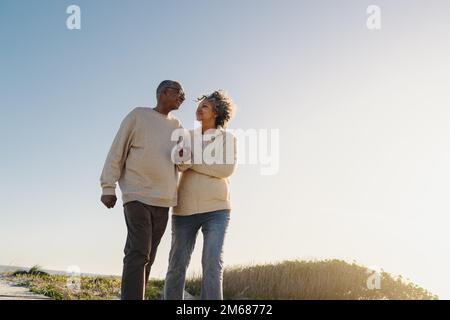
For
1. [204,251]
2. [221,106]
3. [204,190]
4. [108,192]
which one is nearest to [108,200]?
[108,192]

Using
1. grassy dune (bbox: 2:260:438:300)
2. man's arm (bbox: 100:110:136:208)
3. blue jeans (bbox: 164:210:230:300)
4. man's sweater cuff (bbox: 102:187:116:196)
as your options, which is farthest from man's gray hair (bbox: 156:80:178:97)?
grassy dune (bbox: 2:260:438:300)

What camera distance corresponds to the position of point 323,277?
34.3ft

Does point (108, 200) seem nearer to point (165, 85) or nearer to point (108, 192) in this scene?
point (108, 192)

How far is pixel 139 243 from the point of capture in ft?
18.1

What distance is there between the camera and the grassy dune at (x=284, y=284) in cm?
977

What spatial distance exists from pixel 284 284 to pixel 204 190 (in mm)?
4793

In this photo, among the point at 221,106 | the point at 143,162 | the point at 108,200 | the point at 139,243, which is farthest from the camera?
the point at 221,106

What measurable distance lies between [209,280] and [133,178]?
1.37 meters

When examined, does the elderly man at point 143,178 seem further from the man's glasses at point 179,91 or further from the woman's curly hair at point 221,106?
the woman's curly hair at point 221,106

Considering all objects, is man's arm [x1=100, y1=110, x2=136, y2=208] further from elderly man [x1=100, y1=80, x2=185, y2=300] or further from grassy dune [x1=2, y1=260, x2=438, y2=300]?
grassy dune [x1=2, y1=260, x2=438, y2=300]

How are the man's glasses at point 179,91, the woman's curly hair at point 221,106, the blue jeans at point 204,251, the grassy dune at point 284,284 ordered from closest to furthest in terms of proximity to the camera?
the blue jeans at point 204,251
the man's glasses at point 179,91
the woman's curly hair at point 221,106
the grassy dune at point 284,284

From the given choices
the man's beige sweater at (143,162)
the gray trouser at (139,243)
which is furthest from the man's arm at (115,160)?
the gray trouser at (139,243)

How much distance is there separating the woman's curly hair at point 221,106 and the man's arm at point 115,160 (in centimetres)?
93
